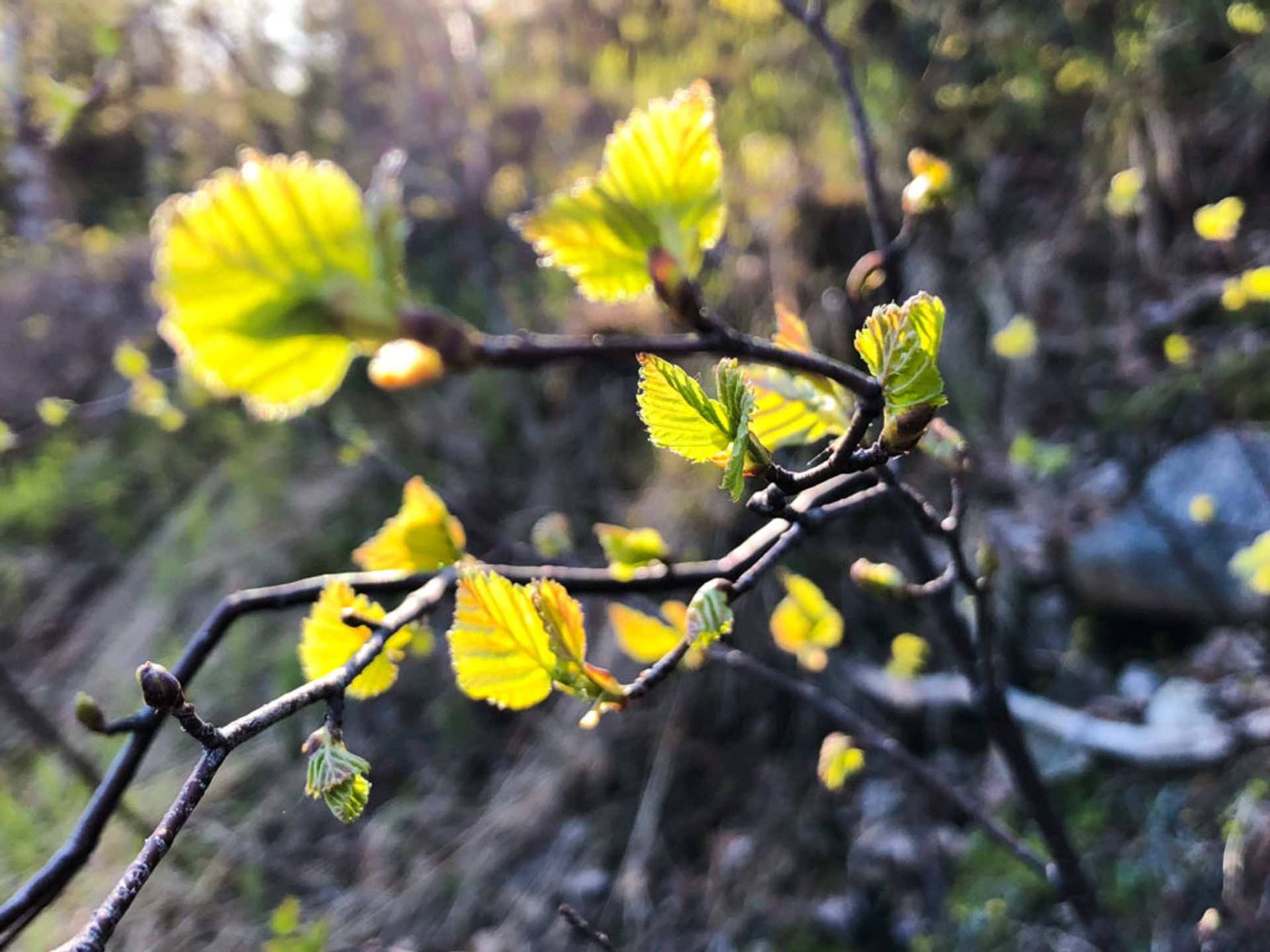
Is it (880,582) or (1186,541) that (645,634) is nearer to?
(880,582)

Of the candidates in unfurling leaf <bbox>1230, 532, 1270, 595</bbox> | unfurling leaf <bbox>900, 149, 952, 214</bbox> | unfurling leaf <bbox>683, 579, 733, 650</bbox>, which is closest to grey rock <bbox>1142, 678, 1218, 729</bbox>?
unfurling leaf <bbox>1230, 532, 1270, 595</bbox>

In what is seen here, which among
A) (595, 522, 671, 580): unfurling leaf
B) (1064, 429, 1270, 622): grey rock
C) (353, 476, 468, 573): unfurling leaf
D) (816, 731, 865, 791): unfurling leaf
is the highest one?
(353, 476, 468, 573): unfurling leaf

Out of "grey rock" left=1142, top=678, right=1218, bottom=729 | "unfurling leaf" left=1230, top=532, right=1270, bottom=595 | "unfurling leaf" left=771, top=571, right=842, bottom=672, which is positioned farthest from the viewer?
"grey rock" left=1142, top=678, right=1218, bottom=729

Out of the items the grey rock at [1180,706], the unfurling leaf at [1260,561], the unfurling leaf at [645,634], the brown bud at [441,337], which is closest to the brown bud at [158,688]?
the brown bud at [441,337]

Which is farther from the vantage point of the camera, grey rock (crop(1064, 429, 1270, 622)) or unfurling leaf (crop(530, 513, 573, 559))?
grey rock (crop(1064, 429, 1270, 622))

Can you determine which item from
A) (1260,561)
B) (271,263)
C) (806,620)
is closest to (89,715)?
(271,263)

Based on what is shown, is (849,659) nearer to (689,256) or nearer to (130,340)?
(689,256)

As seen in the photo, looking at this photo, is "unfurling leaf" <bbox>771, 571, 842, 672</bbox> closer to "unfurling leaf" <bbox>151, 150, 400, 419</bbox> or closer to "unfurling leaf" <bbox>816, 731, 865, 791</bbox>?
"unfurling leaf" <bbox>816, 731, 865, 791</bbox>
